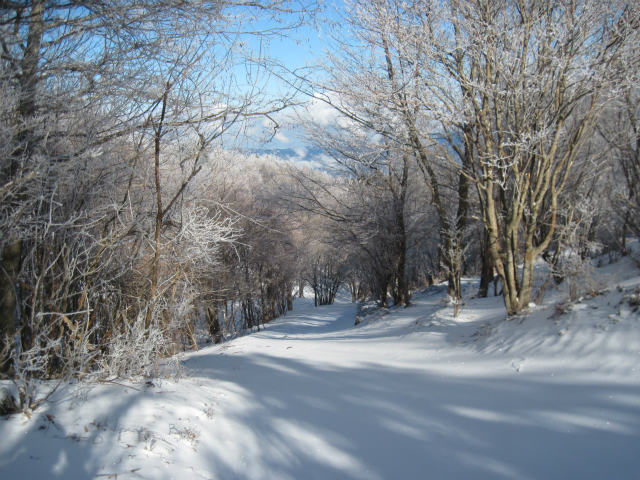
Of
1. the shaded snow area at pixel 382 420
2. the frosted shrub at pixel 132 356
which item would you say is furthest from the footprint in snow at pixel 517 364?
the frosted shrub at pixel 132 356

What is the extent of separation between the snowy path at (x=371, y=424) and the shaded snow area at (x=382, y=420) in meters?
0.01

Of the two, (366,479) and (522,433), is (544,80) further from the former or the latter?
(366,479)

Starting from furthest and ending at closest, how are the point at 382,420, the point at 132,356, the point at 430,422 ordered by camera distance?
the point at 132,356 < the point at 382,420 < the point at 430,422

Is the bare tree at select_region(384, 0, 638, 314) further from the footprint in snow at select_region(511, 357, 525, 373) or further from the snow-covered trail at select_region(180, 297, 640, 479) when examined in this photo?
the snow-covered trail at select_region(180, 297, 640, 479)

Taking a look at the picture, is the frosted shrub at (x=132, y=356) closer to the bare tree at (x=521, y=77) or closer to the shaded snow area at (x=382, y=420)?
the shaded snow area at (x=382, y=420)

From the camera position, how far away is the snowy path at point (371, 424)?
100 inches

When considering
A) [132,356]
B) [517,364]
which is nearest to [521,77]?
[517,364]

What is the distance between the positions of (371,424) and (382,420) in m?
0.12

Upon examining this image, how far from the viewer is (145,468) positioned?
2.53m

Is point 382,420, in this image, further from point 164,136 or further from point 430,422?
point 164,136

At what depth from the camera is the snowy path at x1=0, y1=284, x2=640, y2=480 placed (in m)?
2.55

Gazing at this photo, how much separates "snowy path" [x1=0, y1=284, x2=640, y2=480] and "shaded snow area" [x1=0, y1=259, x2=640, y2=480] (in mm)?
12

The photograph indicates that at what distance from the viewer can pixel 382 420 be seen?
342 cm

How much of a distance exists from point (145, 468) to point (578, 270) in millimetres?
5885
